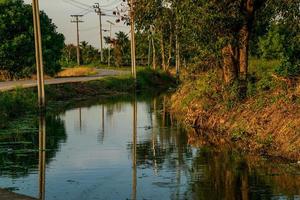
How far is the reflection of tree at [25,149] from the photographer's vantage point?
18.6m

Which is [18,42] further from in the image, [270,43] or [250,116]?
[250,116]

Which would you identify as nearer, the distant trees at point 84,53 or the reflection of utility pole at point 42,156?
the reflection of utility pole at point 42,156

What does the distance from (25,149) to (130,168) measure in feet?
18.5

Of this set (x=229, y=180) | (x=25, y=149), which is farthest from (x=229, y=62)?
(x=229, y=180)

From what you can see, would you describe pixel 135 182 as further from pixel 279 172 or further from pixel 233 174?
pixel 279 172

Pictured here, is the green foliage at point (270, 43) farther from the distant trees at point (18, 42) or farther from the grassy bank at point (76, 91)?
the distant trees at point (18, 42)

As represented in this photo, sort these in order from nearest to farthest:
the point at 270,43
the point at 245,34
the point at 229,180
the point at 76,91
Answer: the point at 229,180
the point at 245,34
the point at 270,43
the point at 76,91

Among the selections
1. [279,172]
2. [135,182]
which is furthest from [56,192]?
[279,172]

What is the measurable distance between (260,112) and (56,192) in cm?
1036

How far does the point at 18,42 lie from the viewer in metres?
62.7

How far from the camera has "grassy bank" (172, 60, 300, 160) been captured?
2014 cm

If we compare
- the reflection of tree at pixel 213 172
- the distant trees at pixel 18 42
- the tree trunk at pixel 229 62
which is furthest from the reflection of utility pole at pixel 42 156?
the distant trees at pixel 18 42

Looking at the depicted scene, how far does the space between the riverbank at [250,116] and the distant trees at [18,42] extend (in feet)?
118

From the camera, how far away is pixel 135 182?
1638 centimetres
